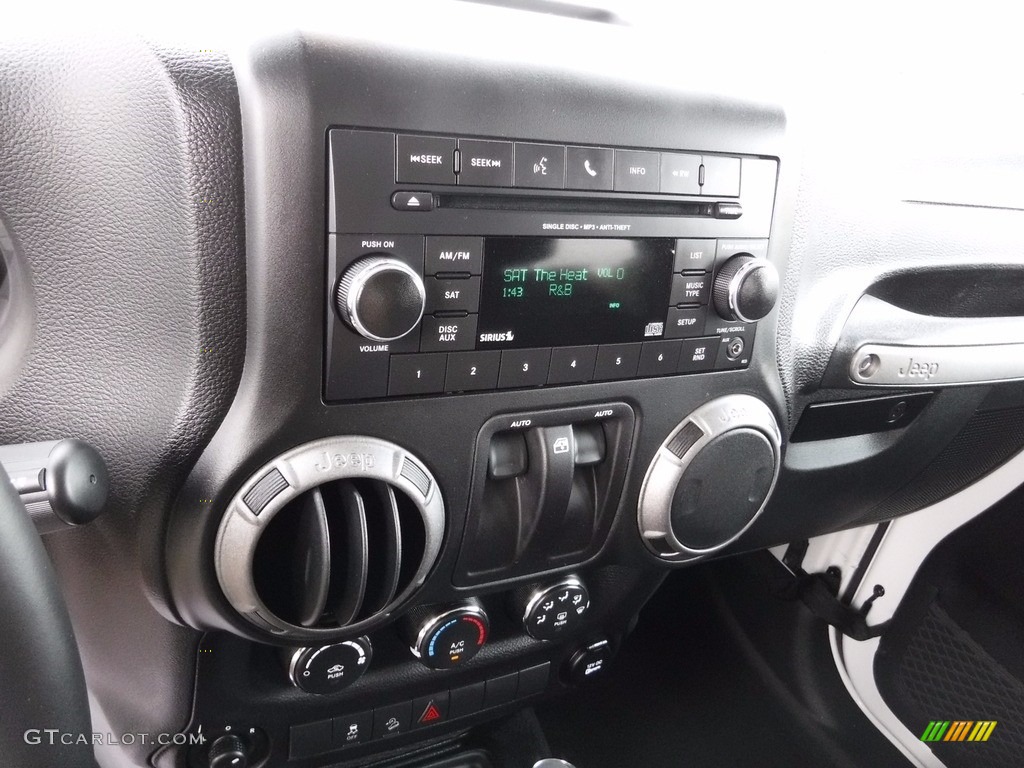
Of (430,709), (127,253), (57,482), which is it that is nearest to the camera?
(57,482)

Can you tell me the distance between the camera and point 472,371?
2.37 feet

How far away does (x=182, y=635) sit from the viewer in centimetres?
78

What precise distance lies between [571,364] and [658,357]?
0.10m

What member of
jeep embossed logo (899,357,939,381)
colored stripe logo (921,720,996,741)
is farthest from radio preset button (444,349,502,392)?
colored stripe logo (921,720,996,741)

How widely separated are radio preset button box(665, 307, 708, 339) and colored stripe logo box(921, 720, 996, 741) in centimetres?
84

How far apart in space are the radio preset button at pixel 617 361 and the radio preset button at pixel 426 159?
0.23 metres

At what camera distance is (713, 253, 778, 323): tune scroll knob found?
0.81 m

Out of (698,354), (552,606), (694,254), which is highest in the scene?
(694,254)

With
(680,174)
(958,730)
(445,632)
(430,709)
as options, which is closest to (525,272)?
(680,174)

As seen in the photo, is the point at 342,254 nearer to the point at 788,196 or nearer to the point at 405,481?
the point at 405,481

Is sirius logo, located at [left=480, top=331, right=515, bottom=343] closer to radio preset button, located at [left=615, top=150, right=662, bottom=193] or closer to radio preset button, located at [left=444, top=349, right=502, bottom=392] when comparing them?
radio preset button, located at [left=444, top=349, right=502, bottom=392]

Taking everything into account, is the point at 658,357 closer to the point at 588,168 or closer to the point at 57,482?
the point at 588,168

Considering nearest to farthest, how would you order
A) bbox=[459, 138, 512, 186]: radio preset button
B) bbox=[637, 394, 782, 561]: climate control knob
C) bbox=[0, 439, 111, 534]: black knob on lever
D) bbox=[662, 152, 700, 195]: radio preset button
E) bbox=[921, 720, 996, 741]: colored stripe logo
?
bbox=[0, 439, 111, 534]: black knob on lever, bbox=[459, 138, 512, 186]: radio preset button, bbox=[662, 152, 700, 195]: radio preset button, bbox=[637, 394, 782, 561]: climate control knob, bbox=[921, 720, 996, 741]: colored stripe logo

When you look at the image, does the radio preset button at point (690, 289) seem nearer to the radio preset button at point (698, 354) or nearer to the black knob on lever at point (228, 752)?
the radio preset button at point (698, 354)
